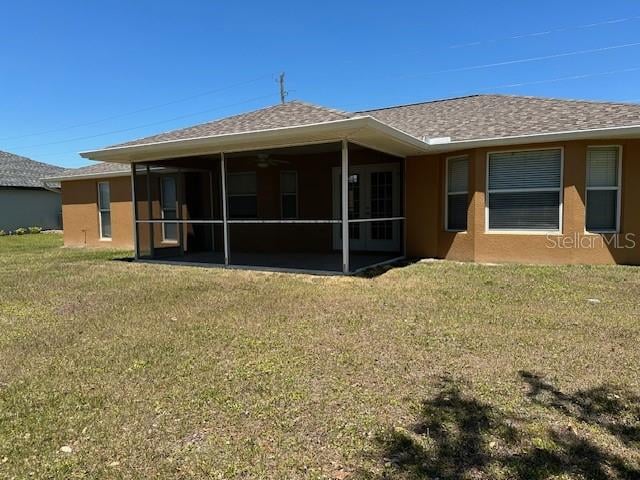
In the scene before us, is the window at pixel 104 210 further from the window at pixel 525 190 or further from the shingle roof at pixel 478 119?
the window at pixel 525 190

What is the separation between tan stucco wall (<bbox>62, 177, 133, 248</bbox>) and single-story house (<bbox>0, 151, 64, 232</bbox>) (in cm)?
741

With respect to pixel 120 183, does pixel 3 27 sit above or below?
above

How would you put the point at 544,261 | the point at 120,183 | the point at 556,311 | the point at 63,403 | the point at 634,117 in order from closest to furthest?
the point at 63,403, the point at 556,311, the point at 634,117, the point at 544,261, the point at 120,183

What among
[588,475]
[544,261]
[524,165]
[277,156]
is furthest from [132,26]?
[588,475]

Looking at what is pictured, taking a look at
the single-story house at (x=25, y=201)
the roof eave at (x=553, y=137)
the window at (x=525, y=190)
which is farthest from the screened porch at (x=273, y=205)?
the single-story house at (x=25, y=201)

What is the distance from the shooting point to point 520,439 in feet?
8.39

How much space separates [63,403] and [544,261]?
886cm

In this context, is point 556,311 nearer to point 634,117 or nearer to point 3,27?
point 634,117

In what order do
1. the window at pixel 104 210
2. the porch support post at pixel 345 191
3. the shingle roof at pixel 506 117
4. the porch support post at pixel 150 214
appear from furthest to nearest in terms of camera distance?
the window at pixel 104 210 → the porch support post at pixel 150 214 → the shingle roof at pixel 506 117 → the porch support post at pixel 345 191

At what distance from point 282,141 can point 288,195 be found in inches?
166

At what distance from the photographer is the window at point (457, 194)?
32.3 ft

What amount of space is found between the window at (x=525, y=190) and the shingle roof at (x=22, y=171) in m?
22.5

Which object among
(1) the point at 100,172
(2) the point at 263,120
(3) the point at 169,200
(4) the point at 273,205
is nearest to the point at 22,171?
(1) the point at 100,172

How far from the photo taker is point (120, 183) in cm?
1467
